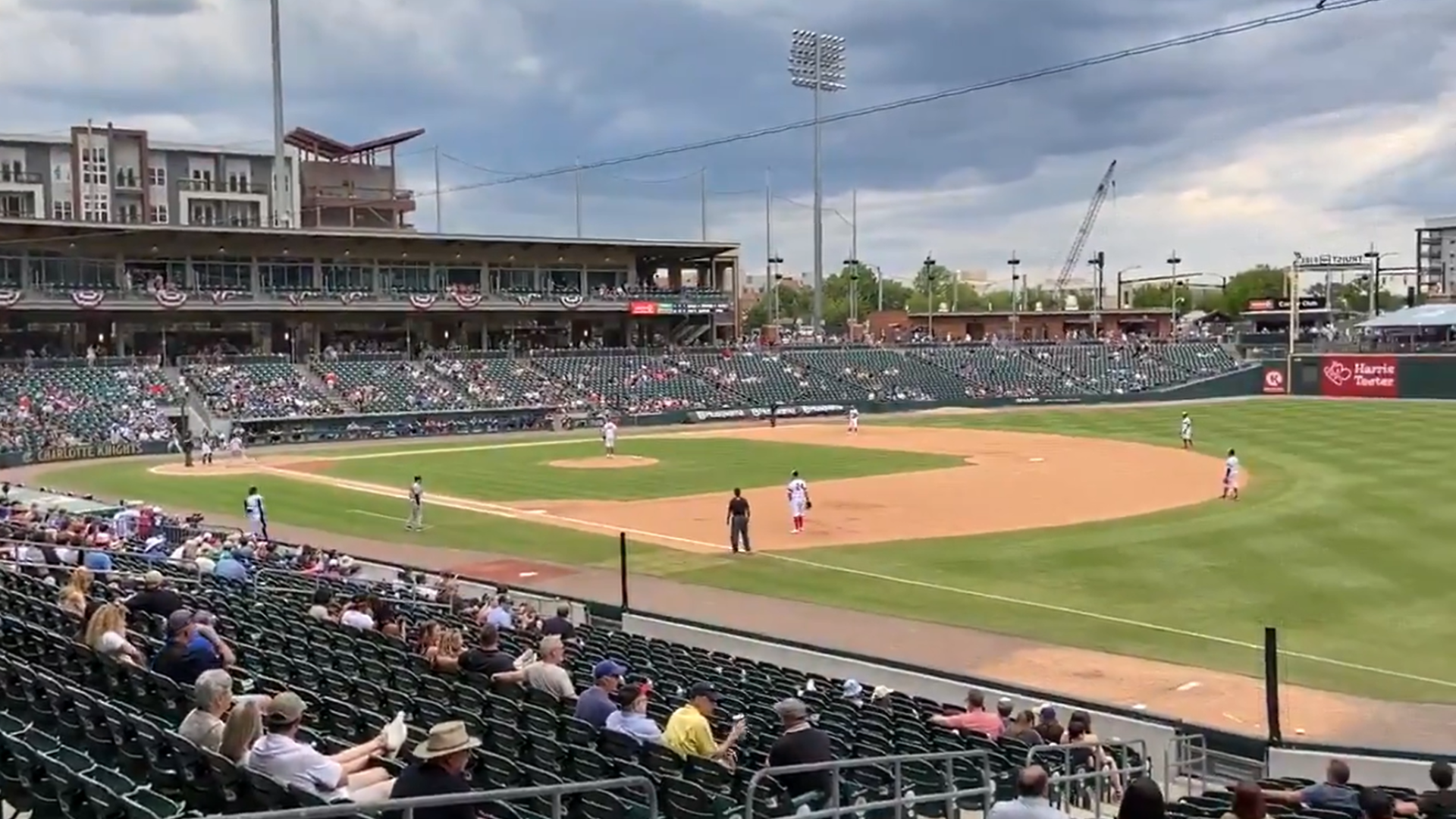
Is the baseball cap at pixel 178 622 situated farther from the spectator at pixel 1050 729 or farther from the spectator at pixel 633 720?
the spectator at pixel 1050 729

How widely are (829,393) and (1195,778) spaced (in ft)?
222

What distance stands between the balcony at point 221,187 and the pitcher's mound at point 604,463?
62.3 meters

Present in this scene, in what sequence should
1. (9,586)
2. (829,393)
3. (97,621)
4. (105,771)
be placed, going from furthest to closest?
(829,393) → (9,586) → (97,621) → (105,771)

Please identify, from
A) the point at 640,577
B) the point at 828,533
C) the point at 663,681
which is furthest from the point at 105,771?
the point at 828,533

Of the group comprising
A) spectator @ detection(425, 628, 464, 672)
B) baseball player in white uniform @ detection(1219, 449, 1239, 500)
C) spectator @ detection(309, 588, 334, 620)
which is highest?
spectator @ detection(425, 628, 464, 672)

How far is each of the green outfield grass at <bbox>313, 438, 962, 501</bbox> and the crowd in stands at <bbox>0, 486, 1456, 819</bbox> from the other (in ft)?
81.8

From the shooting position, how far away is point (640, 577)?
2678cm

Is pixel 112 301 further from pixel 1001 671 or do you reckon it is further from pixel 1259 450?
pixel 1001 671

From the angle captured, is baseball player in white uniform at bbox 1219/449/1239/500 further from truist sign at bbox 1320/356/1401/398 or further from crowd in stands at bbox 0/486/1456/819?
truist sign at bbox 1320/356/1401/398

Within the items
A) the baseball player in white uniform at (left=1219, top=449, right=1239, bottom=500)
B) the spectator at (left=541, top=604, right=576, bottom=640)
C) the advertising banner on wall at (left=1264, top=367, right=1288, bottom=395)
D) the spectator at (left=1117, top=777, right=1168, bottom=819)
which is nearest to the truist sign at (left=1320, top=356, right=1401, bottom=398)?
the advertising banner on wall at (left=1264, top=367, right=1288, bottom=395)

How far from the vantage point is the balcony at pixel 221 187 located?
100938 mm

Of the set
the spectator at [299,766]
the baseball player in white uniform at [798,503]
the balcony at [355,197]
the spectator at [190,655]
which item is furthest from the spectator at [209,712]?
the balcony at [355,197]

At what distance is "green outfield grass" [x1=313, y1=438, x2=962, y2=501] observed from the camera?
4219cm

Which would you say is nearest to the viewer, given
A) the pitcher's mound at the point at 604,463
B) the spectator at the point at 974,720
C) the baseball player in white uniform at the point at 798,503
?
the spectator at the point at 974,720
